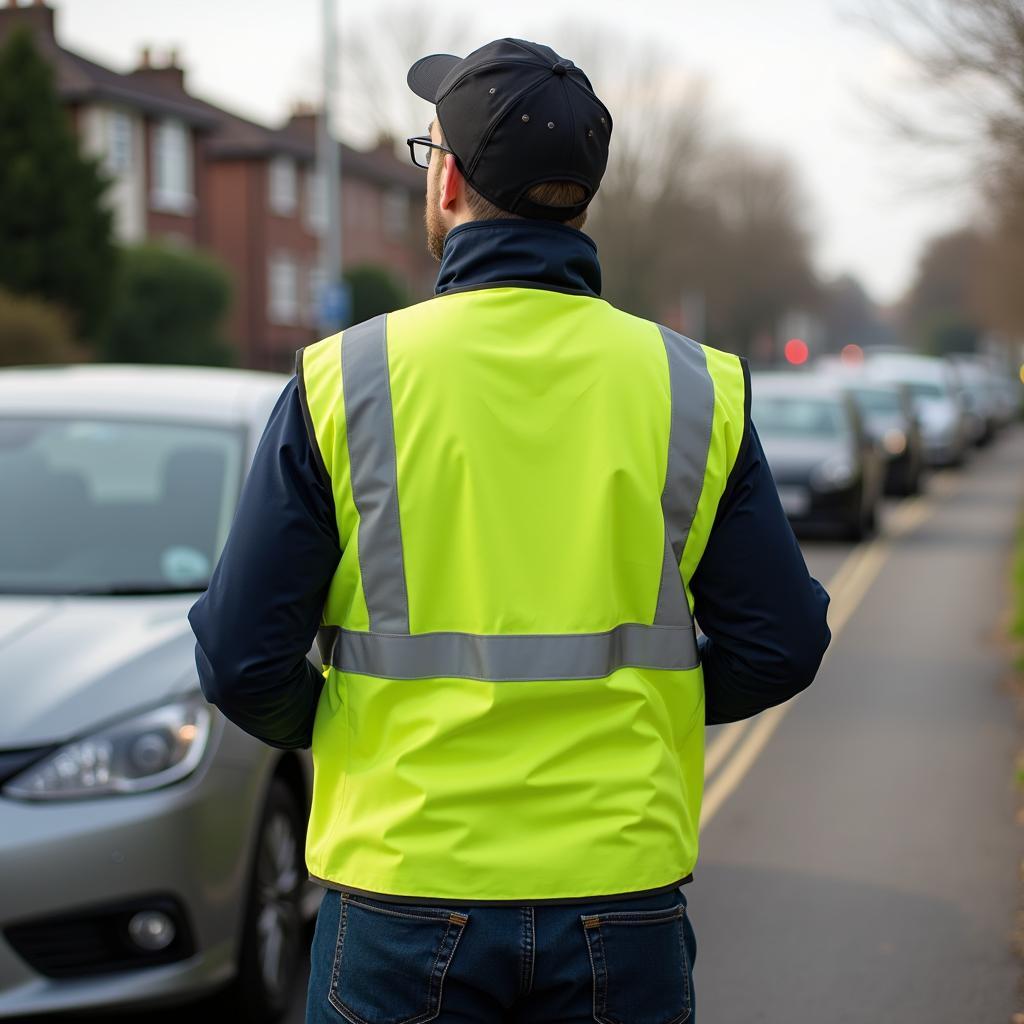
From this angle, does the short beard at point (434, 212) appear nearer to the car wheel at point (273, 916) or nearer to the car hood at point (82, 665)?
the car hood at point (82, 665)

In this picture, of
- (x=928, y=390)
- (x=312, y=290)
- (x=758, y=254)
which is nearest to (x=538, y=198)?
(x=928, y=390)

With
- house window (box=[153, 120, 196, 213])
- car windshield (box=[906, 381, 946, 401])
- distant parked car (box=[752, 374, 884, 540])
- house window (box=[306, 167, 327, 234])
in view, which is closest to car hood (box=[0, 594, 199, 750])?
distant parked car (box=[752, 374, 884, 540])

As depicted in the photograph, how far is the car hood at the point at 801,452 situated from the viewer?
18094mm

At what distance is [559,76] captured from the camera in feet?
7.09

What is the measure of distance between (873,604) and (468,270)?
11899mm

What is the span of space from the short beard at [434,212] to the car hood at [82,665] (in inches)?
77.2

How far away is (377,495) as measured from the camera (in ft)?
6.70

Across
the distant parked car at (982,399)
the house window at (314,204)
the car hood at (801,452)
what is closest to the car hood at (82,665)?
the car hood at (801,452)

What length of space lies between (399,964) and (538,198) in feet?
3.21

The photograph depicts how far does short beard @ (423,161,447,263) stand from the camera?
2.23 m

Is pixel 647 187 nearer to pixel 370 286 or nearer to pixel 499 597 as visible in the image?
pixel 370 286

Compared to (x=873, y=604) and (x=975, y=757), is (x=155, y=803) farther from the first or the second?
(x=873, y=604)

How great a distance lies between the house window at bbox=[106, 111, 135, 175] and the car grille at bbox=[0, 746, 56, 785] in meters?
41.9

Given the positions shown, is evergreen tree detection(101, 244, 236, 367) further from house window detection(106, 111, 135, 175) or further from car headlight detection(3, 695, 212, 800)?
car headlight detection(3, 695, 212, 800)
